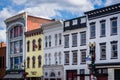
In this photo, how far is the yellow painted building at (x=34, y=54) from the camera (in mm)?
54781

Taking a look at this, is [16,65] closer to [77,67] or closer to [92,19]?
[77,67]

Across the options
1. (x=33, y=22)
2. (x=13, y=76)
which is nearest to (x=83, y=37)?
(x=33, y=22)

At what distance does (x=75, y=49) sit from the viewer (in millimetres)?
46531

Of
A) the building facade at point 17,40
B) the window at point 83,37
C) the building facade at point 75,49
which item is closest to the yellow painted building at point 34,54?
the building facade at point 17,40

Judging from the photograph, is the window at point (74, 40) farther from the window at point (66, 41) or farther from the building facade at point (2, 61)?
the building facade at point (2, 61)

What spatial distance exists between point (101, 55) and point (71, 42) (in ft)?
23.0

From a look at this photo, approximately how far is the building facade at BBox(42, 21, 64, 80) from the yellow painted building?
1563mm

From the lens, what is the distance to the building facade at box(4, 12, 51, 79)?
6115 centimetres

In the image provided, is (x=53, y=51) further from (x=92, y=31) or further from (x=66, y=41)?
(x=92, y=31)

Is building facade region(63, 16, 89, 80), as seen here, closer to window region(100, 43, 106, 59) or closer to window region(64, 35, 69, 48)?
window region(64, 35, 69, 48)

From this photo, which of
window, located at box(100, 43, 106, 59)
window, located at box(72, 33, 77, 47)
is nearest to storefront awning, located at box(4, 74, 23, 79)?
window, located at box(72, 33, 77, 47)

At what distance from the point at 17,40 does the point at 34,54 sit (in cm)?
871

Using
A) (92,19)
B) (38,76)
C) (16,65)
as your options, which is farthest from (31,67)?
(92,19)

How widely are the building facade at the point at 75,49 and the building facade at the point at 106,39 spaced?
1.86m
